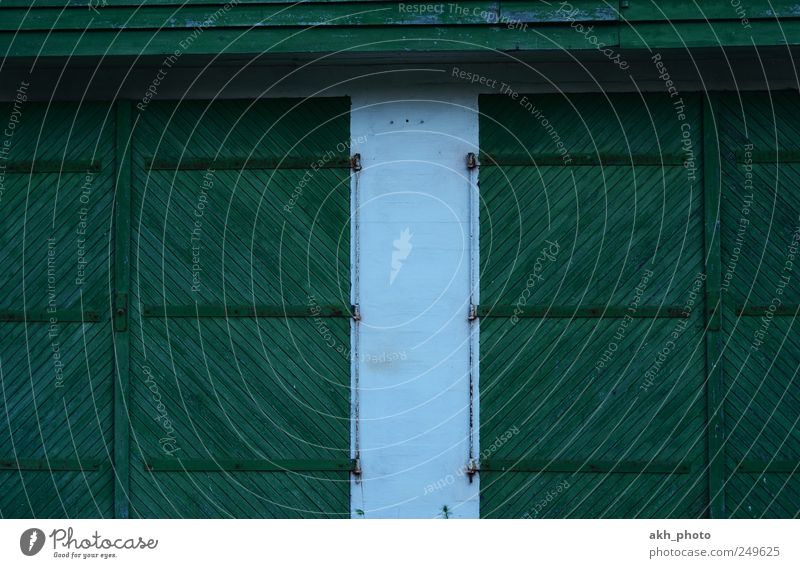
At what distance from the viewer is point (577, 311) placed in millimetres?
11445

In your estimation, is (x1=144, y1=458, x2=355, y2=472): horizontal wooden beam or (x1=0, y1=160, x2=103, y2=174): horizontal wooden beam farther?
(x1=0, y1=160, x2=103, y2=174): horizontal wooden beam

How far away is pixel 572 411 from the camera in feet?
Result: 37.5

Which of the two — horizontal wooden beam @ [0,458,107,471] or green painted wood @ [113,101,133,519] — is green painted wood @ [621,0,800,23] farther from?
horizontal wooden beam @ [0,458,107,471]

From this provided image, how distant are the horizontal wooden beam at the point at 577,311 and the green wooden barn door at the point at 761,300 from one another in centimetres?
55

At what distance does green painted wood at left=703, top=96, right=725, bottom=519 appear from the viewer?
11305 millimetres

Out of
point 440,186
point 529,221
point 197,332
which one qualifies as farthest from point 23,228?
point 529,221

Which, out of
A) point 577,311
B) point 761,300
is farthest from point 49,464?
point 761,300

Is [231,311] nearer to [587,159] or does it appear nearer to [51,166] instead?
[51,166]

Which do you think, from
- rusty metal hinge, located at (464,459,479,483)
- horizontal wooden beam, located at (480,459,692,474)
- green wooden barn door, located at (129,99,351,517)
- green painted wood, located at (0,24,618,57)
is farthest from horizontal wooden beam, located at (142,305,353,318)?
green painted wood, located at (0,24,618,57)

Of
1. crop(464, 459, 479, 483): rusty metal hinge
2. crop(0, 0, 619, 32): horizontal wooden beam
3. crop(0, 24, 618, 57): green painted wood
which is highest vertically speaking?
crop(0, 0, 619, 32): horizontal wooden beam

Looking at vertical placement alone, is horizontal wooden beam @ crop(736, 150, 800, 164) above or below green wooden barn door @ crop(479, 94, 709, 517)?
above

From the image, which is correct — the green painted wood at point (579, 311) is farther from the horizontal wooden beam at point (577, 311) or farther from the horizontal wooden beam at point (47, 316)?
the horizontal wooden beam at point (47, 316)

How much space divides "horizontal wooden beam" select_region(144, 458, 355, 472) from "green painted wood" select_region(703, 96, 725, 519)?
3129 millimetres

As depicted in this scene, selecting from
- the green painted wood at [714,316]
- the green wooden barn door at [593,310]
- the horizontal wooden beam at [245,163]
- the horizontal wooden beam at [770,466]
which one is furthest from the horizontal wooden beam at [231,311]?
the horizontal wooden beam at [770,466]
